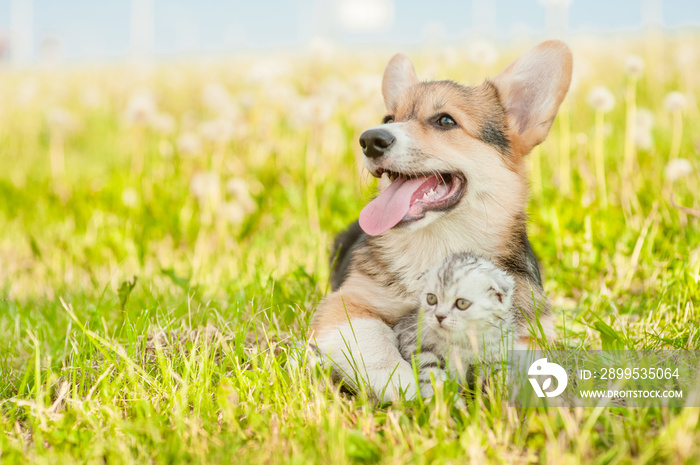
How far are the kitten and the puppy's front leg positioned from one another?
8 centimetres

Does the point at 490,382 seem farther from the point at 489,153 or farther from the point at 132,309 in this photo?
the point at 132,309

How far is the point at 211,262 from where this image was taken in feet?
14.3

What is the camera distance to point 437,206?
2504 millimetres

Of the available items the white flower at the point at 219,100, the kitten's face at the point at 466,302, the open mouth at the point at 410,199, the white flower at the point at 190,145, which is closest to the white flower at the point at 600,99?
the open mouth at the point at 410,199

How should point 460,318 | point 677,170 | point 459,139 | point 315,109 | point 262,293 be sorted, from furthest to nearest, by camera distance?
1. point 315,109
2. point 677,170
3. point 262,293
4. point 459,139
5. point 460,318

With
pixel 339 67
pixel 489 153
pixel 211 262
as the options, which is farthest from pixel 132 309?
pixel 339 67

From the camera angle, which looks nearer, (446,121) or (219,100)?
(446,121)

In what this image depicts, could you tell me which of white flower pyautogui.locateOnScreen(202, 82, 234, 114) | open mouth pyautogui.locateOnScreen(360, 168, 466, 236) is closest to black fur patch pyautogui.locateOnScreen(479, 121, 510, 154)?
open mouth pyautogui.locateOnScreen(360, 168, 466, 236)

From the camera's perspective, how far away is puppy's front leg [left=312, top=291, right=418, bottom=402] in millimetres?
2150

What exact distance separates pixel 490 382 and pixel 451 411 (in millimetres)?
181

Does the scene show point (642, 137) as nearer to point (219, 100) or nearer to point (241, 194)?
point (241, 194)

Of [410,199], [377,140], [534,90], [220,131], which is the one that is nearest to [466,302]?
[410,199]

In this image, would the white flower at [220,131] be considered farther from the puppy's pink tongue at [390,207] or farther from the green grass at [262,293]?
the puppy's pink tongue at [390,207]

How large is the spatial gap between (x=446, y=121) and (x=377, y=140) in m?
0.47
